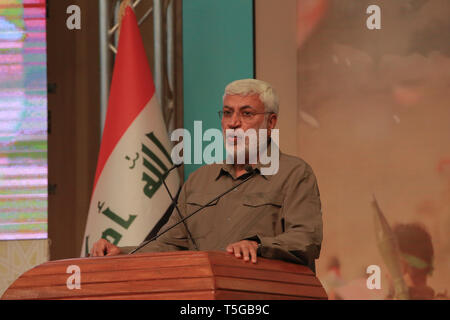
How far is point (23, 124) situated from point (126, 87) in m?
0.89

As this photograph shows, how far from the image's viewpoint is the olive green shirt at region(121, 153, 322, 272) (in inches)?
108

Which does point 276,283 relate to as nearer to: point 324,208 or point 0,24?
point 324,208

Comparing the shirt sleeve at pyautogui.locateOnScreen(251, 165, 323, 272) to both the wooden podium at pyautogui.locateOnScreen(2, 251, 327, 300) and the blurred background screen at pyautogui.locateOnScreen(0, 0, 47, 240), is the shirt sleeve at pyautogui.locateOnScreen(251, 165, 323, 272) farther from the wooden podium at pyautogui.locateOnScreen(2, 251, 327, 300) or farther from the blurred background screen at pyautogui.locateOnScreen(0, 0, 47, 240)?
the blurred background screen at pyautogui.locateOnScreen(0, 0, 47, 240)

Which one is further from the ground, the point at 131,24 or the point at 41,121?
the point at 131,24

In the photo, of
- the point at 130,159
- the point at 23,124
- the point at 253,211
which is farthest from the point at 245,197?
the point at 23,124

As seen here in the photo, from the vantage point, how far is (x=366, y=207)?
461 centimetres

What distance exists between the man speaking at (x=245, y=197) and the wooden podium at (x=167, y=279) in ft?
1.16

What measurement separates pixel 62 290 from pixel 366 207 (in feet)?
8.79

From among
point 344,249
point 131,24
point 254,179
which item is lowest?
point 344,249

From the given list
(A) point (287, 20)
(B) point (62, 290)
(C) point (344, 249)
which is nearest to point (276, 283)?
(B) point (62, 290)

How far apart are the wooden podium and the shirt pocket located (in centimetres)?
44

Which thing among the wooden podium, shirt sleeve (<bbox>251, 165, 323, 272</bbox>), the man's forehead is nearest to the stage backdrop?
the man's forehead

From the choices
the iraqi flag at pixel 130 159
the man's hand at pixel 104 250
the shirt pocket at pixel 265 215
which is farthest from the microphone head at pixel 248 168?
the iraqi flag at pixel 130 159
